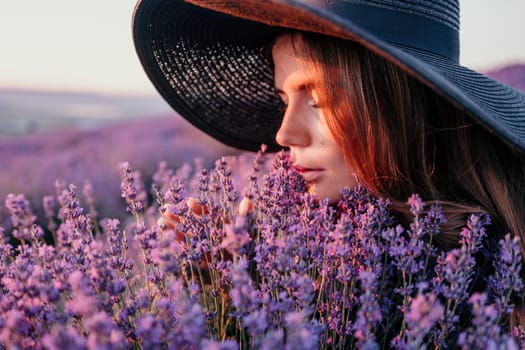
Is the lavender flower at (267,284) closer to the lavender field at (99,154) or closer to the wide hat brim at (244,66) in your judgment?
the wide hat brim at (244,66)

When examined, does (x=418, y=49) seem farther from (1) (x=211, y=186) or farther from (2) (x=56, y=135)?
(2) (x=56, y=135)

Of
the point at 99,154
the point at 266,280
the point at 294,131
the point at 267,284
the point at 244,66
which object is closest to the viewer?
the point at 267,284

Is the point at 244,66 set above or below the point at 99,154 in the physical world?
above

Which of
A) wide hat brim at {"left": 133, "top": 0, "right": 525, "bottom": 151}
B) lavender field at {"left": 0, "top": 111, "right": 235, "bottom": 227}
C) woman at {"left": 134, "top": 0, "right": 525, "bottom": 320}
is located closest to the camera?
wide hat brim at {"left": 133, "top": 0, "right": 525, "bottom": 151}

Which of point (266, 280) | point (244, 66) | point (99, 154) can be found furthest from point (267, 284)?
point (99, 154)

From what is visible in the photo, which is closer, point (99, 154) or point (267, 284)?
point (267, 284)

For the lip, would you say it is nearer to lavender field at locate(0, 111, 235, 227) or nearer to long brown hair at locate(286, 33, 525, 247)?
long brown hair at locate(286, 33, 525, 247)

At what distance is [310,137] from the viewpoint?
1.76m

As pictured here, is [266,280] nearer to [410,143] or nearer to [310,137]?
[310,137]

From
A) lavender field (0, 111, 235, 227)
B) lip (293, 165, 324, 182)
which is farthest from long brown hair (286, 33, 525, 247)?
lavender field (0, 111, 235, 227)

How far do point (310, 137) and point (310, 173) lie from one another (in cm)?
12

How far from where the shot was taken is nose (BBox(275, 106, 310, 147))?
1740 mm

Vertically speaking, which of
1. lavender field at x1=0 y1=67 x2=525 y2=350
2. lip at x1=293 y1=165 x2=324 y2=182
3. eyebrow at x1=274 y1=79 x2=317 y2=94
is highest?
eyebrow at x1=274 y1=79 x2=317 y2=94

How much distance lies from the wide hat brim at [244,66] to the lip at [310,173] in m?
0.47
